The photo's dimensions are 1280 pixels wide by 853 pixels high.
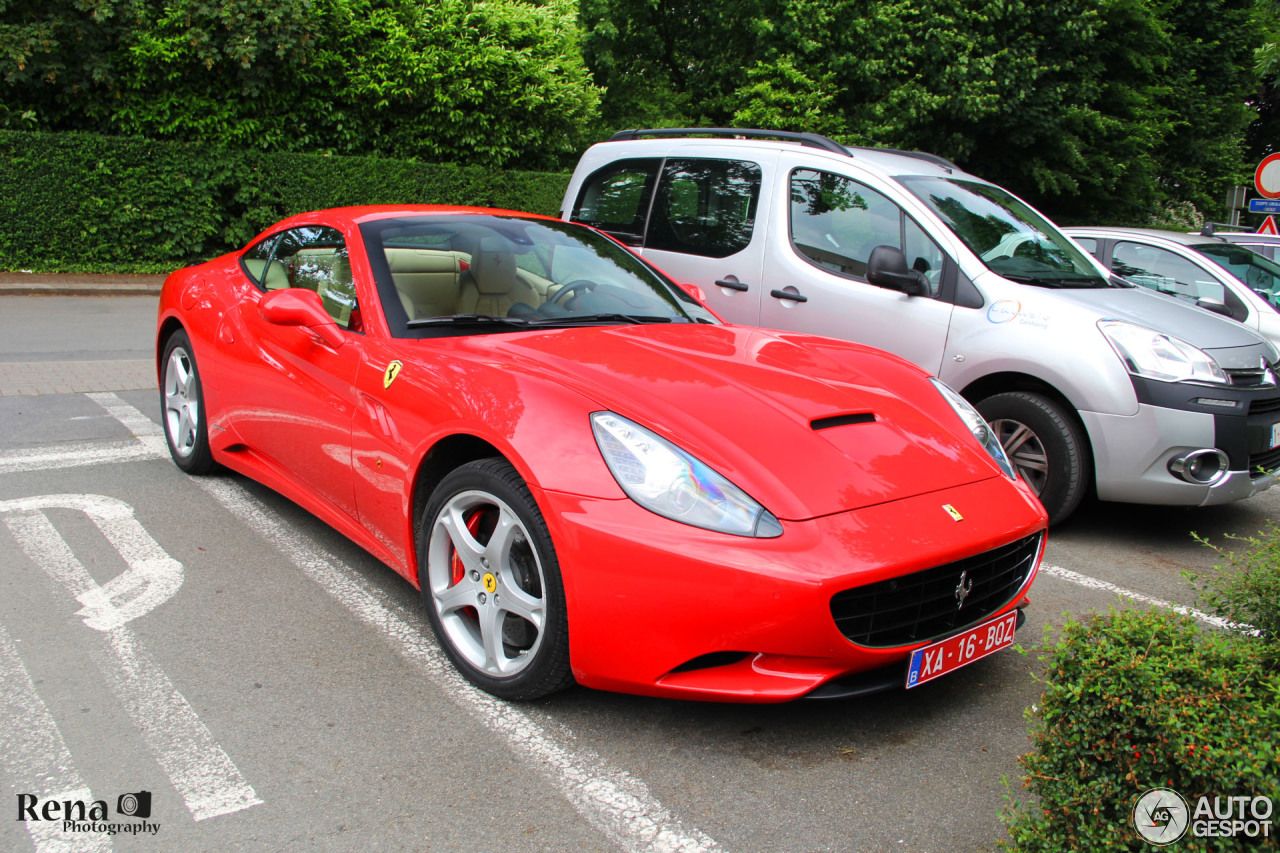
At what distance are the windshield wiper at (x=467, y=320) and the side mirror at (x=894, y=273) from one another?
2.20m

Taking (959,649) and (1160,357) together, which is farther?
(1160,357)

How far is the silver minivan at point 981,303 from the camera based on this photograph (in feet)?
14.9

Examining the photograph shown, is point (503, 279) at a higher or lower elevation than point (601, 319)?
higher

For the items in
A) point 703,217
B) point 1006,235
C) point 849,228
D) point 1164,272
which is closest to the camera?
point 1006,235

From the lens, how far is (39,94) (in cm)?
1412

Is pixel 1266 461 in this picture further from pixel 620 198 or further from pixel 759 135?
pixel 620 198

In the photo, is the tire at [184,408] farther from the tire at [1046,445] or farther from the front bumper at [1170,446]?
the front bumper at [1170,446]

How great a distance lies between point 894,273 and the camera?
5.06m

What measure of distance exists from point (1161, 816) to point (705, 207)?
493 centimetres

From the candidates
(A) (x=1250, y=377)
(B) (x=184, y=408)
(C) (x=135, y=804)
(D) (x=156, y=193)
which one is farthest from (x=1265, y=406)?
(D) (x=156, y=193)

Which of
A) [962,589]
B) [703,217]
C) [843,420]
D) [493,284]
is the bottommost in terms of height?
[962,589]

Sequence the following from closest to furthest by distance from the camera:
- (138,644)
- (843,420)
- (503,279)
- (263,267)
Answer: (843,420)
(138,644)
(503,279)
(263,267)

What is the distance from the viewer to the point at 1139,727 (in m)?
1.86

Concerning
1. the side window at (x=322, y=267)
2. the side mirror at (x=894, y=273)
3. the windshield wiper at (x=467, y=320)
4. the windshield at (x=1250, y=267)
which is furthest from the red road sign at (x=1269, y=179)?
the side window at (x=322, y=267)
